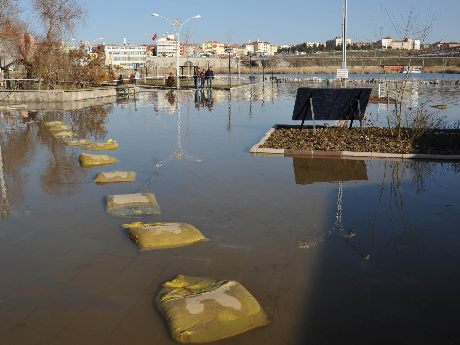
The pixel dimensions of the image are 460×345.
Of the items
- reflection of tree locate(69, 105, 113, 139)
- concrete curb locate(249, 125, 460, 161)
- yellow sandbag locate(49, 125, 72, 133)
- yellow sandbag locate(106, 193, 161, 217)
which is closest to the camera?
yellow sandbag locate(106, 193, 161, 217)

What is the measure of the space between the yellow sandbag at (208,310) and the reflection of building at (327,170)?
4.56m

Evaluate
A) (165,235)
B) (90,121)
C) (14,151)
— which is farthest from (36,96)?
(165,235)

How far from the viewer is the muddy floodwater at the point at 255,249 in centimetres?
404

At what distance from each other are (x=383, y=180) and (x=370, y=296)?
187 inches

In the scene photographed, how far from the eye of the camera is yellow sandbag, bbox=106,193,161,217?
693cm

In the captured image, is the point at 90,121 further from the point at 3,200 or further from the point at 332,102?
the point at 3,200

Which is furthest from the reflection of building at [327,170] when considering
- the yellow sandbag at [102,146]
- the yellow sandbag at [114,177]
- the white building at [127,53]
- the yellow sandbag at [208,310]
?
the white building at [127,53]

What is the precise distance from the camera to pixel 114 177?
8875 millimetres

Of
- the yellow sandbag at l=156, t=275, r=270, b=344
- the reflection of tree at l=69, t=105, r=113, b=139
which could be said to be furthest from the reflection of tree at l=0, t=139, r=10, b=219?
the reflection of tree at l=69, t=105, r=113, b=139

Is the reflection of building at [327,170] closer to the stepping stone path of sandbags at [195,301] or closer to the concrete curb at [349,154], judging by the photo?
the concrete curb at [349,154]

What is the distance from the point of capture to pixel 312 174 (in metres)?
9.35

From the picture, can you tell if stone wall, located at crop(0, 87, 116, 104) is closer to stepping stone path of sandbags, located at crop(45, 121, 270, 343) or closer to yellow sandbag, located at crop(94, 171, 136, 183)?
yellow sandbag, located at crop(94, 171, 136, 183)

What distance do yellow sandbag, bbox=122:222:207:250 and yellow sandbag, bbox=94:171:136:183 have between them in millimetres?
2742

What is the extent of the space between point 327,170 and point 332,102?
4370 millimetres
